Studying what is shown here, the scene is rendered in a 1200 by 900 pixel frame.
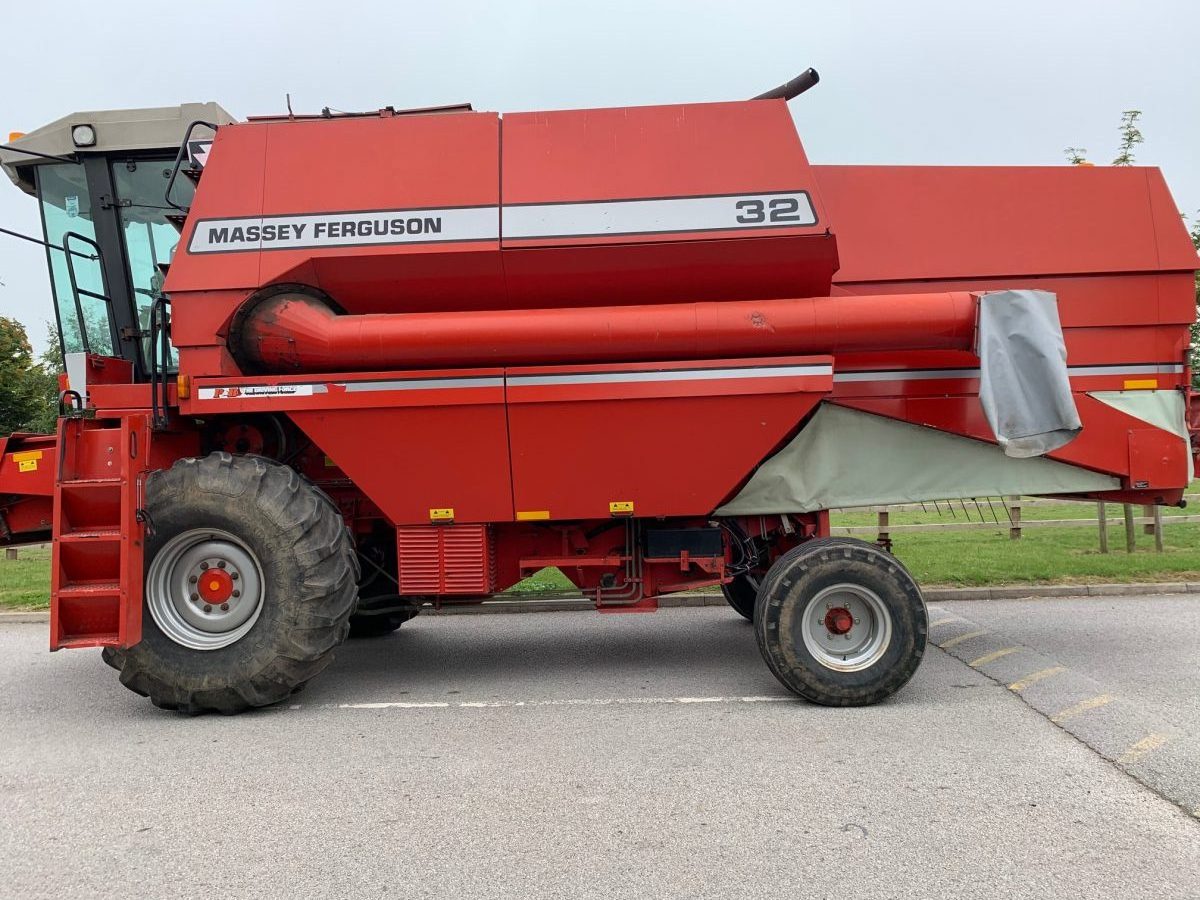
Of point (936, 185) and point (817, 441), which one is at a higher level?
point (936, 185)

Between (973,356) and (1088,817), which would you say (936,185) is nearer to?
(973,356)

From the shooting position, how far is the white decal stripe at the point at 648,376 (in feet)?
16.9

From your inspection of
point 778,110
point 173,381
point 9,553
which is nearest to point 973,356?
point 778,110

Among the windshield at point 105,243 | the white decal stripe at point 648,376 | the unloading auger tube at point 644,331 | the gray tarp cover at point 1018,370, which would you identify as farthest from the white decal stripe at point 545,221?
the windshield at point 105,243

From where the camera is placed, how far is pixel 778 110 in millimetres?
5348

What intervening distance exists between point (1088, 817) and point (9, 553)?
17.5 meters

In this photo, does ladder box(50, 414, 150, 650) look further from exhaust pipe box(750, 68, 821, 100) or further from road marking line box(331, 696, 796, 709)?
exhaust pipe box(750, 68, 821, 100)

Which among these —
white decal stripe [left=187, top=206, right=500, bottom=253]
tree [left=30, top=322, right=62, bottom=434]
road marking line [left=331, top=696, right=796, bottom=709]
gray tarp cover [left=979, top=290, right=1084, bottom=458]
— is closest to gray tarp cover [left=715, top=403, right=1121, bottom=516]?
gray tarp cover [left=979, top=290, right=1084, bottom=458]

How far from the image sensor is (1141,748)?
4.21 metres

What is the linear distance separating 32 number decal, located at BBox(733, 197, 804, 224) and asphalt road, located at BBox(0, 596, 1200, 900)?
2962 mm

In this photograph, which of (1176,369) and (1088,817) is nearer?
(1088,817)

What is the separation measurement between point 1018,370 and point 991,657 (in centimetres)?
226

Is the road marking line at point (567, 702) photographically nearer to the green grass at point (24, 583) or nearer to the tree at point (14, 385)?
the green grass at point (24, 583)

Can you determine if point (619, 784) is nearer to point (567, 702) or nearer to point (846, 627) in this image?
point (567, 702)
